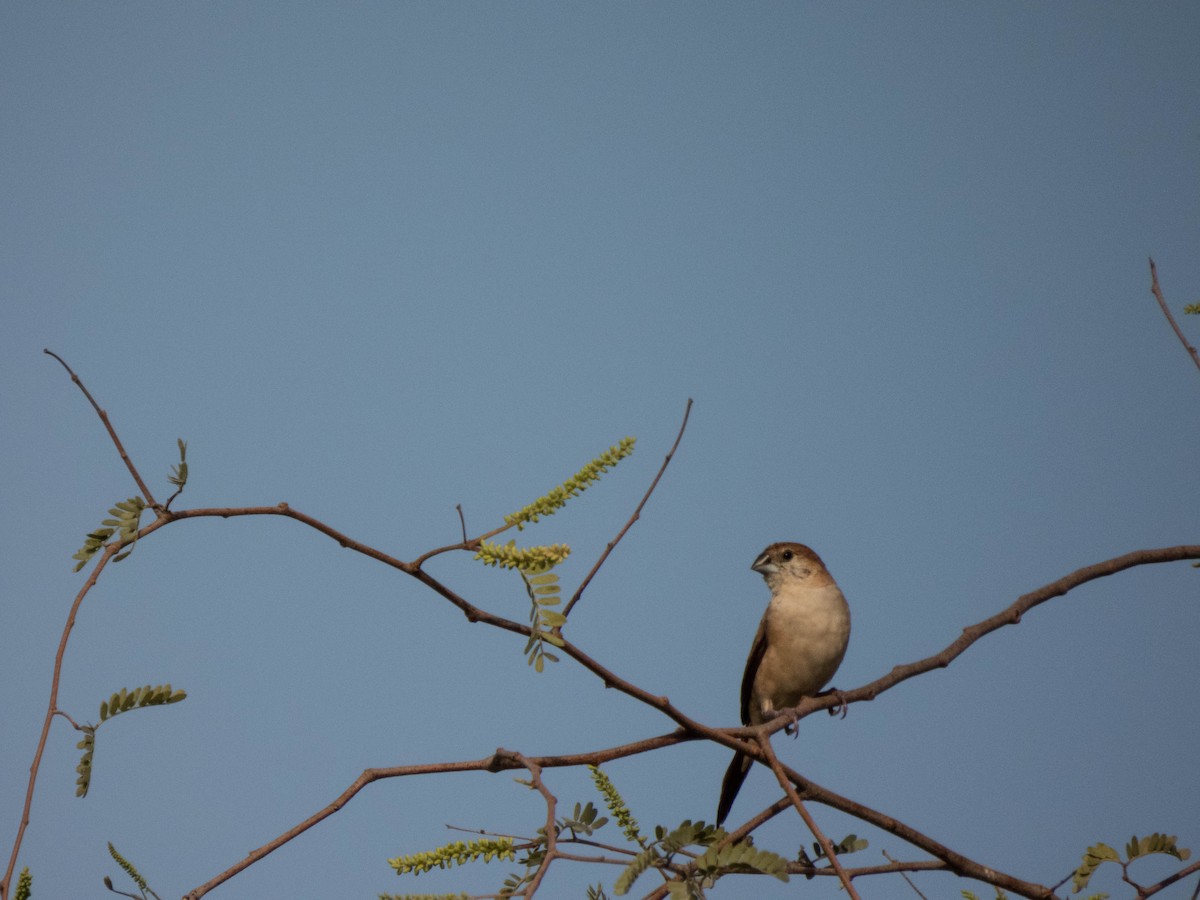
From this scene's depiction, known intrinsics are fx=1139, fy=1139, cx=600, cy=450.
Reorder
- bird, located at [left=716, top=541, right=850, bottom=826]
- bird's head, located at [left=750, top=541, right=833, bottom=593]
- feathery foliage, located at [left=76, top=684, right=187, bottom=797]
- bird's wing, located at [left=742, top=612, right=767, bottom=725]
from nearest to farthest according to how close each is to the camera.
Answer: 1. feathery foliage, located at [left=76, top=684, right=187, bottom=797]
2. bird, located at [left=716, top=541, right=850, bottom=826]
3. bird's wing, located at [left=742, top=612, right=767, bottom=725]
4. bird's head, located at [left=750, top=541, right=833, bottom=593]

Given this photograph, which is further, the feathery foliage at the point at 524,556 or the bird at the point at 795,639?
the bird at the point at 795,639

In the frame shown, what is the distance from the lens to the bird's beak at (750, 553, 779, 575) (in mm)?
6562

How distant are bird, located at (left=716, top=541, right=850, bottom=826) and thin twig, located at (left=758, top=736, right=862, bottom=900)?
354 cm

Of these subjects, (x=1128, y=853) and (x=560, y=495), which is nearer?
(x=560, y=495)

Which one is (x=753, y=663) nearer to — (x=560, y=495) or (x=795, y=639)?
(x=795, y=639)

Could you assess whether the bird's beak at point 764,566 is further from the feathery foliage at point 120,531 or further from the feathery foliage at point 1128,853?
the feathery foliage at point 120,531

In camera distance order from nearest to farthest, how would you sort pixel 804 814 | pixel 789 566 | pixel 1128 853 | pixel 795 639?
pixel 804 814
pixel 1128 853
pixel 795 639
pixel 789 566

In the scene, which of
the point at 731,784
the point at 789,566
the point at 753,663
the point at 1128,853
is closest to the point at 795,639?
the point at 753,663

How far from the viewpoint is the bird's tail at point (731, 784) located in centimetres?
528

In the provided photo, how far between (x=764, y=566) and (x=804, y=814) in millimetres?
4602

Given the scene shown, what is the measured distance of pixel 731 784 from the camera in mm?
5426

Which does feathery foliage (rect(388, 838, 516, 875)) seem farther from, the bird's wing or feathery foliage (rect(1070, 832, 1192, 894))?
the bird's wing

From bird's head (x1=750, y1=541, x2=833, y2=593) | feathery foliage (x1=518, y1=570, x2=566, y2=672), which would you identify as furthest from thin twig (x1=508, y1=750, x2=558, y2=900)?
bird's head (x1=750, y1=541, x2=833, y2=593)

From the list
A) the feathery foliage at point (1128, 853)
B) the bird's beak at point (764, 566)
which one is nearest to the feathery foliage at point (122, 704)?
the feathery foliage at point (1128, 853)
